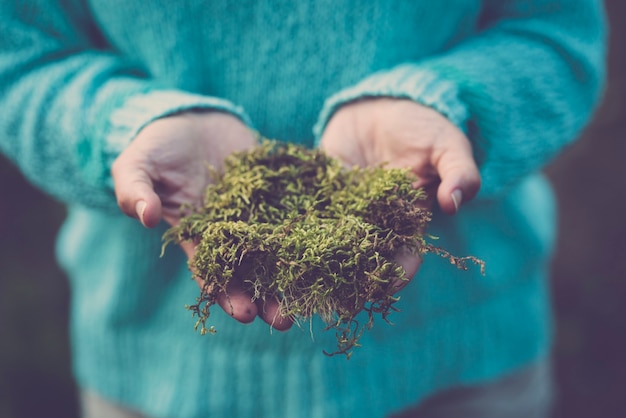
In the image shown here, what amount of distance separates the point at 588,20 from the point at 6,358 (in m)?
2.17

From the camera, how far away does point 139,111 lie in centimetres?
106

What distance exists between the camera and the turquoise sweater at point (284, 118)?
1116mm

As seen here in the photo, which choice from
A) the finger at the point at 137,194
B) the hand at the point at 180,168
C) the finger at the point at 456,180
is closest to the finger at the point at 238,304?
the hand at the point at 180,168

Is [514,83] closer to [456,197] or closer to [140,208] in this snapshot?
[456,197]

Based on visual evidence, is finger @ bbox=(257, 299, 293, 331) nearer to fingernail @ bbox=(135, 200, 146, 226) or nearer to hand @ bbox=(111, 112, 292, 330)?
hand @ bbox=(111, 112, 292, 330)

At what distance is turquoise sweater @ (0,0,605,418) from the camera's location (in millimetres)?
1116

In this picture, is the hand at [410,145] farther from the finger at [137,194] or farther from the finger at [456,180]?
the finger at [137,194]

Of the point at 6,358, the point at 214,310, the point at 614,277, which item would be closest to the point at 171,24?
the point at 214,310

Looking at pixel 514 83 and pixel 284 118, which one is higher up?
pixel 514 83

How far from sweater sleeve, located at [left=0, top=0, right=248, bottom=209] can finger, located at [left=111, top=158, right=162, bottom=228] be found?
110 mm

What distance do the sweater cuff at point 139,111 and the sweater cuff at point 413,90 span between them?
24 centimetres

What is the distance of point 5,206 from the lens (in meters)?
2.23

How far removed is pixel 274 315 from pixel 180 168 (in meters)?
0.33

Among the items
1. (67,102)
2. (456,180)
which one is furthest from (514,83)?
(67,102)
